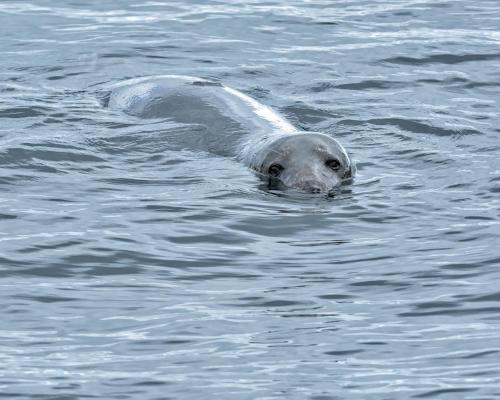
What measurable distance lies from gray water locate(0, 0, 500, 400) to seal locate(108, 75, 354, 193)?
0.67 feet

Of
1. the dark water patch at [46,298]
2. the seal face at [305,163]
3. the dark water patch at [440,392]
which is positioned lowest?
the dark water patch at [46,298]

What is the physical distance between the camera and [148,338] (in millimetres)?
8633

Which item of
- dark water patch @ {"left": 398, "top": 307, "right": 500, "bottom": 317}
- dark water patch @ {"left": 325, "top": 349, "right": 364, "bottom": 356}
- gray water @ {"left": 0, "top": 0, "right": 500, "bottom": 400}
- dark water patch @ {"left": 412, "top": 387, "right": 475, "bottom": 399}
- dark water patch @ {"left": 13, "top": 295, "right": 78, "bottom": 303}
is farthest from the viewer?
dark water patch @ {"left": 13, "top": 295, "right": 78, "bottom": 303}

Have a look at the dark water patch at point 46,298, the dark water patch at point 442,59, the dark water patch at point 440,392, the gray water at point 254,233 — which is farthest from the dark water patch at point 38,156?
the dark water patch at point 440,392

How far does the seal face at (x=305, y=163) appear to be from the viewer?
40.9 feet

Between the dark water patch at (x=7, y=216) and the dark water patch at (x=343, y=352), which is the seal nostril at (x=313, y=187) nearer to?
the dark water patch at (x=7, y=216)

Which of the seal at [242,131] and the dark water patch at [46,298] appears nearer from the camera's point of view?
the dark water patch at [46,298]

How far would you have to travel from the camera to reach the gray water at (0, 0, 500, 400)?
26.9ft

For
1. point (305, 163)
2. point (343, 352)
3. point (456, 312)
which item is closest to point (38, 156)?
point (305, 163)

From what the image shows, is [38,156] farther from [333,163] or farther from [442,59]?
[442,59]

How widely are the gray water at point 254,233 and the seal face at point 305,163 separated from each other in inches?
7.7

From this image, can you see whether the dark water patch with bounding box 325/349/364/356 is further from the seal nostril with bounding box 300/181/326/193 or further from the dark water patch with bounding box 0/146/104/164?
the dark water patch with bounding box 0/146/104/164

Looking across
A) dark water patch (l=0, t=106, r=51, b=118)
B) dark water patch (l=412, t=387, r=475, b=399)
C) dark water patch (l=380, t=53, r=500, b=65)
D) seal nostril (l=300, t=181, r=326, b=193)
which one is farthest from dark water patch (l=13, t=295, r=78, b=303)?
dark water patch (l=380, t=53, r=500, b=65)

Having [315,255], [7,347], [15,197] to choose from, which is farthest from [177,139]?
[7,347]
